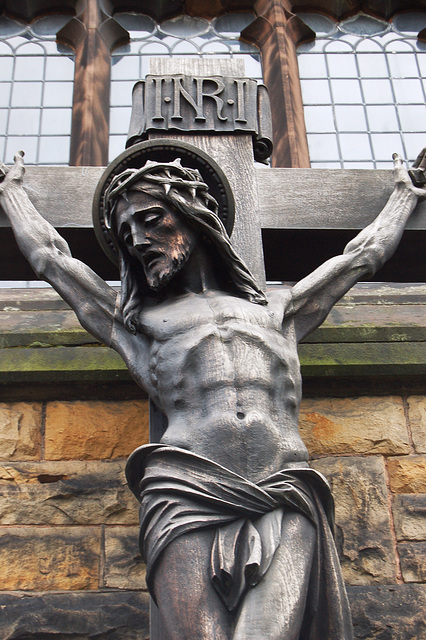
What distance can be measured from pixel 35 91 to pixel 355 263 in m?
4.88

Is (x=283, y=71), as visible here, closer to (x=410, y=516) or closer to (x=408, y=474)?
(x=408, y=474)

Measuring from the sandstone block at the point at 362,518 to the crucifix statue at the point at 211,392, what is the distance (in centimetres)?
125

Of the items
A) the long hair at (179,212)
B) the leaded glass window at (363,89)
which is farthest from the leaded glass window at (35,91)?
the long hair at (179,212)

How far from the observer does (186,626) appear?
2438mm

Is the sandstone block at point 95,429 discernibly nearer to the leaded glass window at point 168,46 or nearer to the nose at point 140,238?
the nose at point 140,238

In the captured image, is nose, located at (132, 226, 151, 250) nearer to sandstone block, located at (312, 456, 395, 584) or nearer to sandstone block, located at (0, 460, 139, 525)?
sandstone block, located at (0, 460, 139, 525)

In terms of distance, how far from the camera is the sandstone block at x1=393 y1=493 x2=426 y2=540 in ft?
14.0

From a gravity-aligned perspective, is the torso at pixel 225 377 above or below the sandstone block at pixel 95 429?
below

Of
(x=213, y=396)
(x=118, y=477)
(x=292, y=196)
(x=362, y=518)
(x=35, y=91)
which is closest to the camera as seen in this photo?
(x=213, y=396)

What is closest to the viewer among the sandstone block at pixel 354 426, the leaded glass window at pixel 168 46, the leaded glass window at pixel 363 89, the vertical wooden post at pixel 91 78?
the sandstone block at pixel 354 426

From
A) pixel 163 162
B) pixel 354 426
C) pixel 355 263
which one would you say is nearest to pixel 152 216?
pixel 163 162

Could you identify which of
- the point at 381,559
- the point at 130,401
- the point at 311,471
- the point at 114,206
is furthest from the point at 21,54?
the point at 311,471

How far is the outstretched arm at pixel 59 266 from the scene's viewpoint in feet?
11.1

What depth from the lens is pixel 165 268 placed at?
317 cm
